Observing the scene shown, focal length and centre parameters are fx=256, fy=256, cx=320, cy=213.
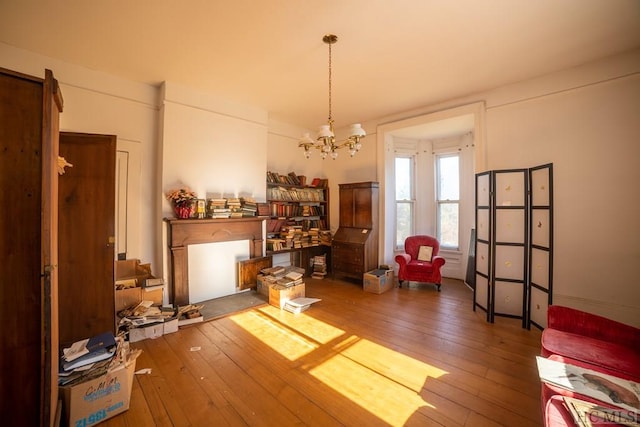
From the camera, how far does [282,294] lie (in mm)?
3695

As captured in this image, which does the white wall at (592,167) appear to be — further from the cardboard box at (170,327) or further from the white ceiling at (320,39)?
the cardboard box at (170,327)

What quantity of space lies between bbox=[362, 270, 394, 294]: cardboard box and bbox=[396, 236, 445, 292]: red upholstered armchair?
241mm

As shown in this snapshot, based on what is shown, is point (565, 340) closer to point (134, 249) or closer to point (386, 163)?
point (386, 163)

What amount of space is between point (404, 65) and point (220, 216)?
330 cm

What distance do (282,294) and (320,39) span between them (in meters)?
3.21

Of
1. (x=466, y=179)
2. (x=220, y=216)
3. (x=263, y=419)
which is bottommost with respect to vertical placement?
(x=263, y=419)

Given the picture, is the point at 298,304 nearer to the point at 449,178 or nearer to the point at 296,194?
the point at 296,194

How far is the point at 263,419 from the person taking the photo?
5.72 feet

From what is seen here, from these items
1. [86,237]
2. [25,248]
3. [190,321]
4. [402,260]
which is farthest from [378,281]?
[25,248]

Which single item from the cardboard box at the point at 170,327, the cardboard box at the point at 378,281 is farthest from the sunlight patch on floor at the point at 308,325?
the cardboard box at the point at 378,281

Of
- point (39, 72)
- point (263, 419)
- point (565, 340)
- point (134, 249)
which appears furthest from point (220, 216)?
point (565, 340)

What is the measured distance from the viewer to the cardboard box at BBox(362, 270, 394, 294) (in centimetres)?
438

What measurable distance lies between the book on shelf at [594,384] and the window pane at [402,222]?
157 inches

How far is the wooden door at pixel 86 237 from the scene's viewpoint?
2.26 meters
